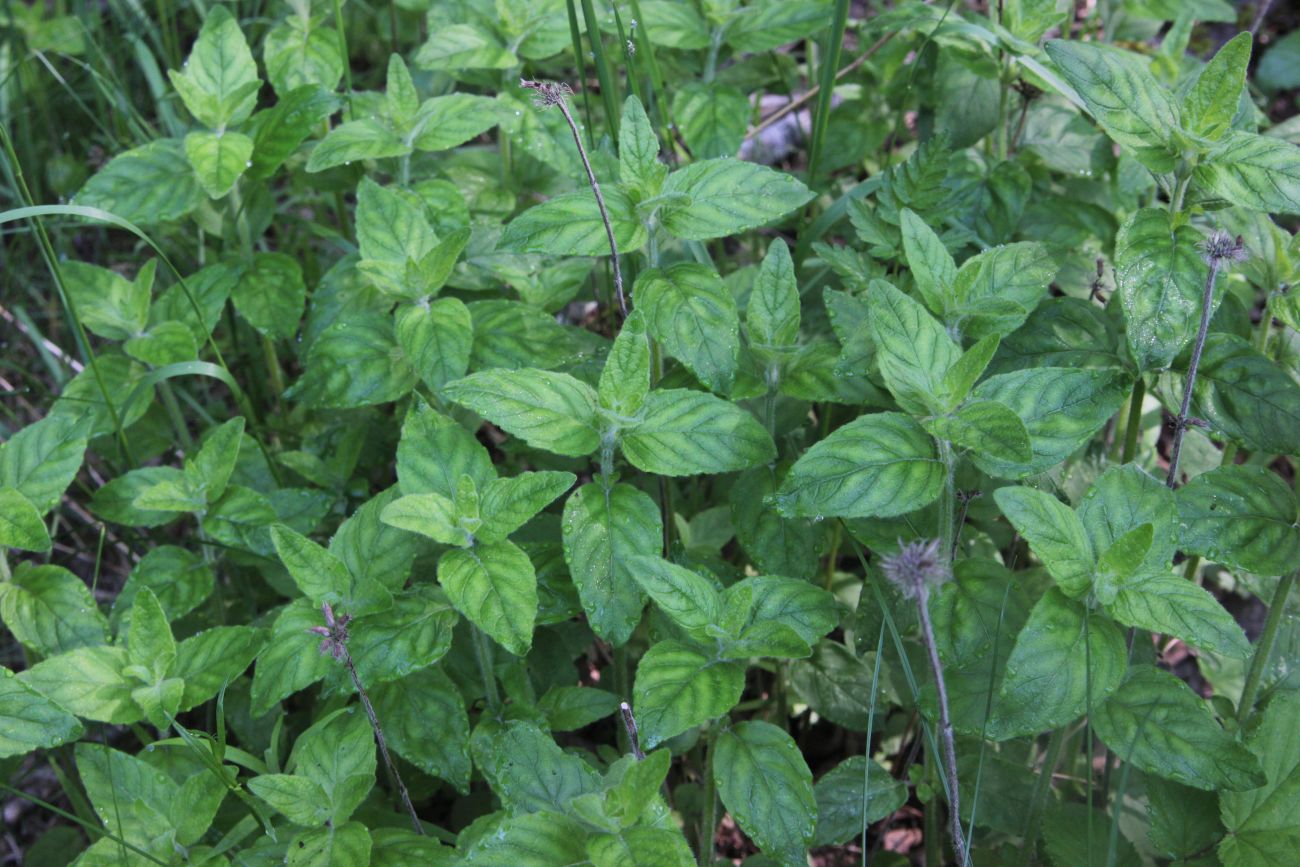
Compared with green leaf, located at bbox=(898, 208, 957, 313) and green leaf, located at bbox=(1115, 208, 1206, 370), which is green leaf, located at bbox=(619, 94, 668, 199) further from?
green leaf, located at bbox=(1115, 208, 1206, 370)

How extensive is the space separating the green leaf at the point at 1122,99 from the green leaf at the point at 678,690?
1113mm

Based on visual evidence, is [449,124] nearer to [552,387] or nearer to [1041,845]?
[552,387]

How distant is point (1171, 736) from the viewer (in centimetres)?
177

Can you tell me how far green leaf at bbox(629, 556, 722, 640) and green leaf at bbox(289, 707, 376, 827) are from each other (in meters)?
0.53

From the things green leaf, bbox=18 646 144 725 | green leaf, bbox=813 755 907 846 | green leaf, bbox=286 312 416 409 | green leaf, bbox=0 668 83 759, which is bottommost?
green leaf, bbox=813 755 907 846

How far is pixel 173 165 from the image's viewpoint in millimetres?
2635

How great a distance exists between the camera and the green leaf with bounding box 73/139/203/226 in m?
2.55

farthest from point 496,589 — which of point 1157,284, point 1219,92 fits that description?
point 1219,92

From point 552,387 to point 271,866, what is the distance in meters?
0.90

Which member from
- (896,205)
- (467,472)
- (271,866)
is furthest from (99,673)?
(896,205)

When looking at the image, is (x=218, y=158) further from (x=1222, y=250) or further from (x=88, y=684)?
(x=1222, y=250)

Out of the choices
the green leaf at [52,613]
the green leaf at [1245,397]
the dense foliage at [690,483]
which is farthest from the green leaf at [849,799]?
the green leaf at [52,613]

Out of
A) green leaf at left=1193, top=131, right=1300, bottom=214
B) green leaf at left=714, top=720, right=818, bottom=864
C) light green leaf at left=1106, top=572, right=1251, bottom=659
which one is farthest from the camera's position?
green leaf at left=1193, top=131, right=1300, bottom=214

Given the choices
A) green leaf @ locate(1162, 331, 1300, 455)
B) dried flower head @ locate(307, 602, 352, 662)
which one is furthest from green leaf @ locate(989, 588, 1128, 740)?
dried flower head @ locate(307, 602, 352, 662)
